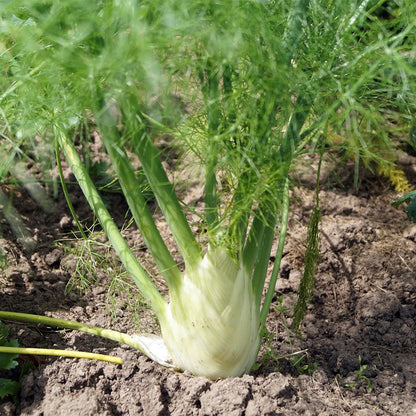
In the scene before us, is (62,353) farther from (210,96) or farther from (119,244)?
(210,96)

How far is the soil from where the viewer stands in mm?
1160

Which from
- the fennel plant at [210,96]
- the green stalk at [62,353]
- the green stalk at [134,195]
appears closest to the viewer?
the fennel plant at [210,96]

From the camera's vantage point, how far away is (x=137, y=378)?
4.00ft

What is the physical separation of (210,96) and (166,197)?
0.78 ft

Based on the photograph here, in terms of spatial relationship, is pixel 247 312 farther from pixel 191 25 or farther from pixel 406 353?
pixel 191 25

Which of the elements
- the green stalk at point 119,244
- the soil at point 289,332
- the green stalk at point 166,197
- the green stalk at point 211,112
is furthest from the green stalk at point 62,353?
the green stalk at point 211,112

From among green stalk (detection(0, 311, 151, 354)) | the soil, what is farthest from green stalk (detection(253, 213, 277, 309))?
green stalk (detection(0, 311, 151, 354))

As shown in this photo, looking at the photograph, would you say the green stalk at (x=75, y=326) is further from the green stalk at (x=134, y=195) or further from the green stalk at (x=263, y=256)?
the green stalk at (x=263, y=256)

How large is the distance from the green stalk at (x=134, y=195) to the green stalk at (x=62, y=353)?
213 mm

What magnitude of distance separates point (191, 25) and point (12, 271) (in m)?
0.93

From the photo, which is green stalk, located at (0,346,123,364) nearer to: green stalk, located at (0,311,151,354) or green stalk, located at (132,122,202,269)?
green stalk, located at (0,311,151,354)

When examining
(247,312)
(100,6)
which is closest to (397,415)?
(247,312)

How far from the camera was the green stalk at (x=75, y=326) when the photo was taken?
1258mm

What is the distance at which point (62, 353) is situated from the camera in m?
1.21
